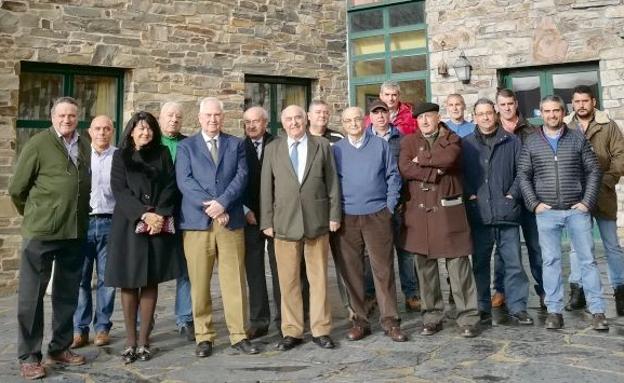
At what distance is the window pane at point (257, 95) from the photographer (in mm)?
8242

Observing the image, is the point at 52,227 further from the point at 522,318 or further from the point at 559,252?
the point at 559,252

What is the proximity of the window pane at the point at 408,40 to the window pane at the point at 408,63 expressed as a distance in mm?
177

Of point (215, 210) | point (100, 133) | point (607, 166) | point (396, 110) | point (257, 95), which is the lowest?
point (215, 210)

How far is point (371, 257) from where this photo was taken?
12.6ft

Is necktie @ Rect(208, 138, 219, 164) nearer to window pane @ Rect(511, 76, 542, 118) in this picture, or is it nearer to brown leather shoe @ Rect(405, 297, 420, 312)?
brown leather shoe @ Rect(405, 297, 420, 312)

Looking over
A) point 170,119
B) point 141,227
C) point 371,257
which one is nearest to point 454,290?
point 371,257

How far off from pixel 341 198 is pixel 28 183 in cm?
205

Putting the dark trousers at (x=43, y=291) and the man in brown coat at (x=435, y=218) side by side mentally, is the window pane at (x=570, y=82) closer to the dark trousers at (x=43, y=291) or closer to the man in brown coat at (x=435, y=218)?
the man in brown coat at (x=435, y=218)

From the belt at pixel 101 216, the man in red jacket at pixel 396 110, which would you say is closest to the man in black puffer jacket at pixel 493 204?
the man in red jacket at pixel 396 110

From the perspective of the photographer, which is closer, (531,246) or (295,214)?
(295,214)

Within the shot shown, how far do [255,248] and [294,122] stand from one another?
100 centimetres

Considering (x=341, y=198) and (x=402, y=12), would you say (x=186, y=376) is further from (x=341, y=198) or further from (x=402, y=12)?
(x=402, y=12)

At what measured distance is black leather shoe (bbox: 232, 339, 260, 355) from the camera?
354cm

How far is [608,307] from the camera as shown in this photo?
4.55 m
